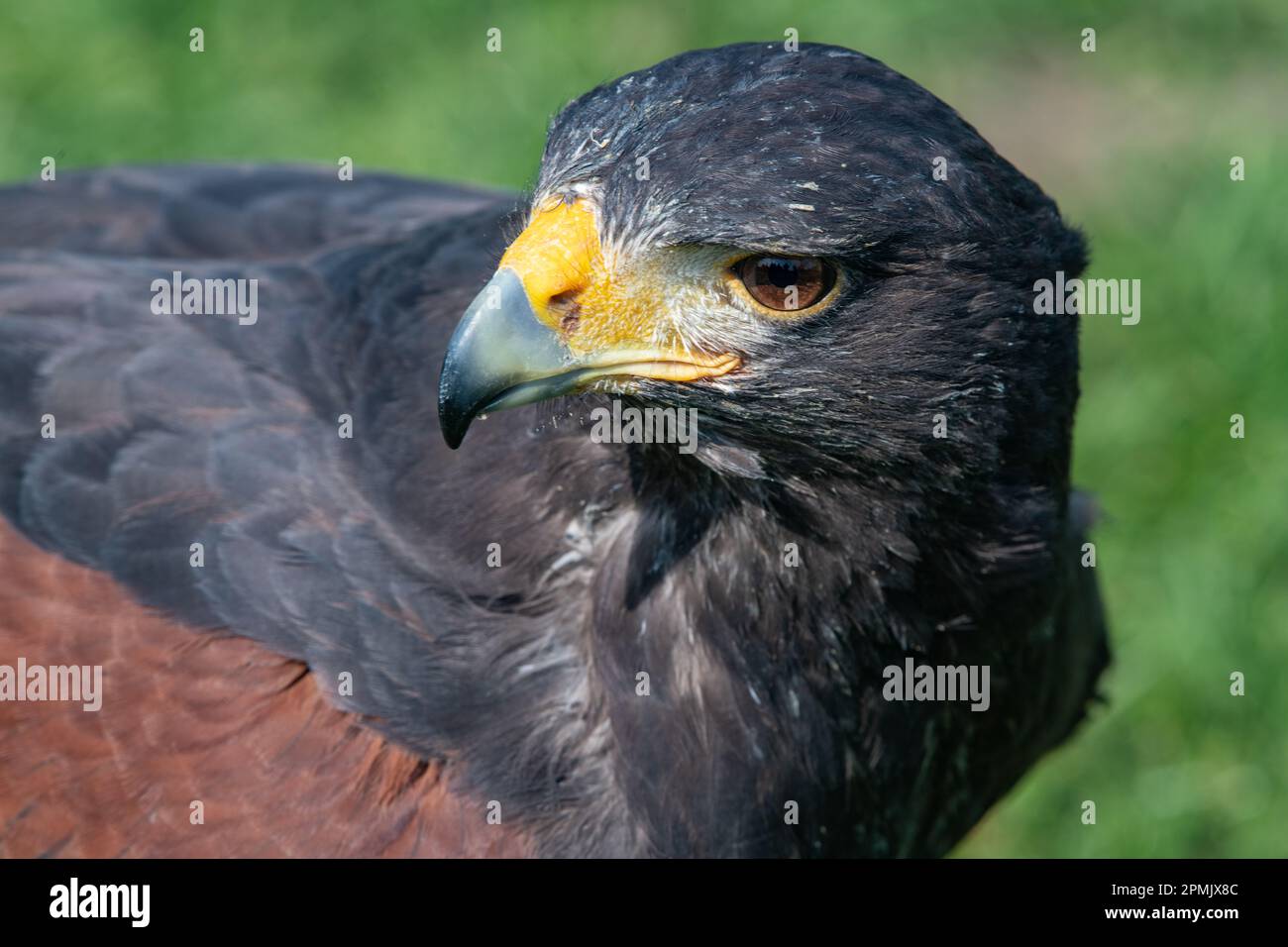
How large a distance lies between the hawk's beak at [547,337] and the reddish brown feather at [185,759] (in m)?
1.05

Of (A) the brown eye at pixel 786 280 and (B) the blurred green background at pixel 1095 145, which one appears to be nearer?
(A) the brown eye at pixel 786 280

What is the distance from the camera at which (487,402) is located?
12.3ft

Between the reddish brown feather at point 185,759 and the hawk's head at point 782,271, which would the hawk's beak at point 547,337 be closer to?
the hawk's head at point 782,271

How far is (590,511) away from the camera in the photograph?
4.34 metres

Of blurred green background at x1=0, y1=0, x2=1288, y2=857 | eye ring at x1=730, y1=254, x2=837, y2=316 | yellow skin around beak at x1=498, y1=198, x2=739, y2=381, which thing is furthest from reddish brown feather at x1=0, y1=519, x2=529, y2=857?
blurred green background at x1=0, y1=0, x2=1288, y2=857

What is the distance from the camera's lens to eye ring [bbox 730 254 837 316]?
366 cm

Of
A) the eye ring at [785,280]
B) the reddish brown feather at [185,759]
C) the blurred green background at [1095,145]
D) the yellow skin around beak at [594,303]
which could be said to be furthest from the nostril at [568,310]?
the blurred green background at [1095,145]

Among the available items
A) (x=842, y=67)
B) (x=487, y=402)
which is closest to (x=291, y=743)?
(x=487, y=402)

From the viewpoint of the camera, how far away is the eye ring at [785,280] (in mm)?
3656

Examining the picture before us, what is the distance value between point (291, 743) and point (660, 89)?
1.89 m

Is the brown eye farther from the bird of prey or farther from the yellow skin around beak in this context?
the yellow skin around beak

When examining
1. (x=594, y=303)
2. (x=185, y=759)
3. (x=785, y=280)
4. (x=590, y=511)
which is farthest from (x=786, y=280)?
(x=185, y=759)
